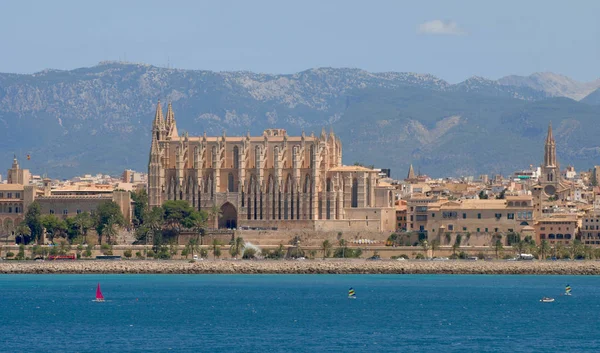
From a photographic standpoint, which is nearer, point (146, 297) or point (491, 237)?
point (146, 297)

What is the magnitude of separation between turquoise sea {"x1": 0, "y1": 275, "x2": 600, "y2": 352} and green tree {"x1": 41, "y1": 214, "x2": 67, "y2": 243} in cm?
1775

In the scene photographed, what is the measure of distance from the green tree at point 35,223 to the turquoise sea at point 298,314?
1844 centimetres

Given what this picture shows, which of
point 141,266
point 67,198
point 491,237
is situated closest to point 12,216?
point 67,198

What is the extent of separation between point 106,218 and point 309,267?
919 inches

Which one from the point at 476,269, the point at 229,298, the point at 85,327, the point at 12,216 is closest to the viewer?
the point at 85,327

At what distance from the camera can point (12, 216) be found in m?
160

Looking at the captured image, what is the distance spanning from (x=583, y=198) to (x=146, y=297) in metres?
84.9

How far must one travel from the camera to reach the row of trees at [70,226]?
152375 millimetres

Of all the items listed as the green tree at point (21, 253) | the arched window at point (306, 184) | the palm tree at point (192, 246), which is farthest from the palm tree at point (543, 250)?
the green tree at point (21, 253)

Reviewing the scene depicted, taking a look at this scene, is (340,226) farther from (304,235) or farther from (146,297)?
(146,297)

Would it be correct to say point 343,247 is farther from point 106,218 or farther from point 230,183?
point 106,218

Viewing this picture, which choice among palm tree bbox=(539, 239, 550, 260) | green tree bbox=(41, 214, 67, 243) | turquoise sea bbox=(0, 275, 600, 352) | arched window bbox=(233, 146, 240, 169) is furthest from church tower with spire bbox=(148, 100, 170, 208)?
palm tree bbox=(539, 239, 550, 260)

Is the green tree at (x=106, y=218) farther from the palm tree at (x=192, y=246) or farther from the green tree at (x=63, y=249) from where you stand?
the palm tree at (x=192, y=246)

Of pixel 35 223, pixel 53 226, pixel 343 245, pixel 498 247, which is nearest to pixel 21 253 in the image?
pixel 53 226
